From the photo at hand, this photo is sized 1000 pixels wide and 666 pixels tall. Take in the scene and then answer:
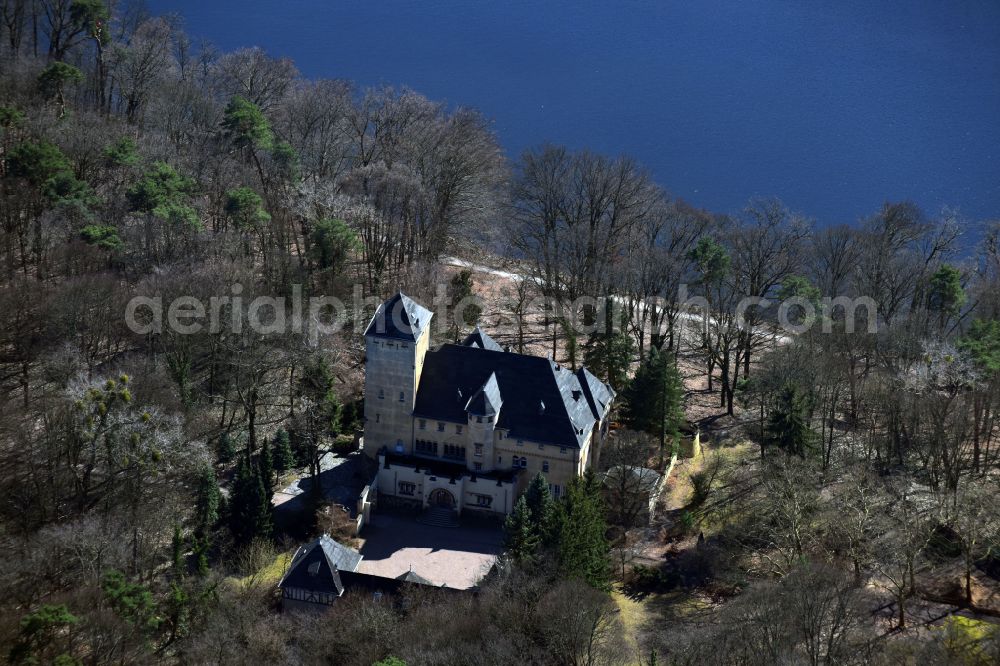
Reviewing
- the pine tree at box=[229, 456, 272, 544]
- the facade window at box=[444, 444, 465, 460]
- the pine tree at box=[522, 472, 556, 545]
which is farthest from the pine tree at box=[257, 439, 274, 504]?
the pine tree at box=[522, 472, 556, 545]

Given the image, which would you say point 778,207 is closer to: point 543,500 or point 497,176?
point 497,176

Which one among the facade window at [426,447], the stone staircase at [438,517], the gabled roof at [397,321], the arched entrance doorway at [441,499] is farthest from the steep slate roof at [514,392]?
the stone staircase at [438,517]

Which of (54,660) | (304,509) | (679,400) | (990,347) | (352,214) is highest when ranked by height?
(352,214)

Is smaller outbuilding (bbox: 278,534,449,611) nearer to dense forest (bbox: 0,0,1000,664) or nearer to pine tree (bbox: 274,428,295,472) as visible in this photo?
dense forest (bbox: 0,0,1000,664)

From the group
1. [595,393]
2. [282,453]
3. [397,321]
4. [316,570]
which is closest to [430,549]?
[316,570]

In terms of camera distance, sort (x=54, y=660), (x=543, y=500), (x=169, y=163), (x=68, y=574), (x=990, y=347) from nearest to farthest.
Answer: (x=54, y=660) → (x=68, y=574) → (x=543, y=500) → (x=990, y=347) → (x=169, y=163)

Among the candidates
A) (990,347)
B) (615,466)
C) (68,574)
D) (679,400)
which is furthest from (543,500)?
(990,347)

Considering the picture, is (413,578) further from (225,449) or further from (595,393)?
(595,393)

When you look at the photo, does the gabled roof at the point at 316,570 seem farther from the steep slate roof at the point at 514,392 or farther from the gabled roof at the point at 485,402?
the gabled roof at the point at 485,402
